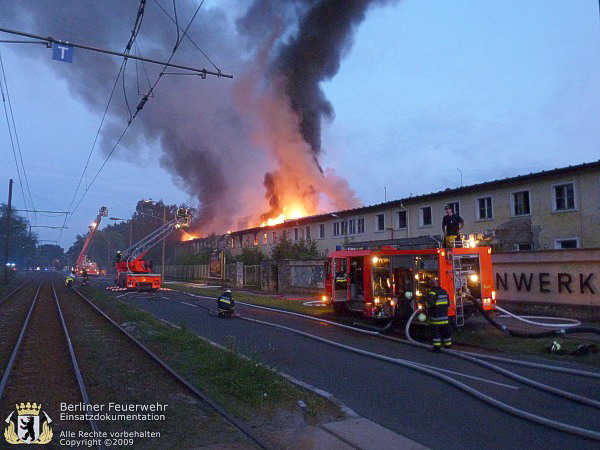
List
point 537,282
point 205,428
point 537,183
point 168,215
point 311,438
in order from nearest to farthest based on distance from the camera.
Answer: point 311,438
point 205,428
point 537,282
point 537,183
point 168,215

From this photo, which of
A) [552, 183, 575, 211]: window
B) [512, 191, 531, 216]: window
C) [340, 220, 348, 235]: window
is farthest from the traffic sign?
[340, 220, 348, 235]: window

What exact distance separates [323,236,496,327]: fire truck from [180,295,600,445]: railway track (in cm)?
160

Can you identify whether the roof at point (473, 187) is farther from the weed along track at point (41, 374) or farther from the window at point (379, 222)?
the weed along track at point (41, 374)

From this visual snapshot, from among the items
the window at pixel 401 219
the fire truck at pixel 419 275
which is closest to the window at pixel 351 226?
the window at pixel 401 219

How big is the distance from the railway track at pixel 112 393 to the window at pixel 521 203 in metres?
18.4

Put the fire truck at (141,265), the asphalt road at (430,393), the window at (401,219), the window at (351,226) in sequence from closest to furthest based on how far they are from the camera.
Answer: the asphalt road at (430,393), the window at (401,219), the fire truck at (141,265), the window at (351,226)

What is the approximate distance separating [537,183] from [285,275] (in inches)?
622

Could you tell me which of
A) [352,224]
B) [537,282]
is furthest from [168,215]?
[537,282]

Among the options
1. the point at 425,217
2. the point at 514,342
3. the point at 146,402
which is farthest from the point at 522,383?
the point at 425,217

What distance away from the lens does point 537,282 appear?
15.8 meters

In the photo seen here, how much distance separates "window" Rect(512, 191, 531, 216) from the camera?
22.2 m

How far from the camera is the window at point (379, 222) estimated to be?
30.4 metres

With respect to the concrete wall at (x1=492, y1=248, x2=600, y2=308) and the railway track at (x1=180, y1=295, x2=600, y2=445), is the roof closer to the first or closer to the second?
the concrete wall at (x1=492, y1=248, x2=600, y2=308)

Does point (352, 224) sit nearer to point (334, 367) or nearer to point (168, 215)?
point (334, 367)
